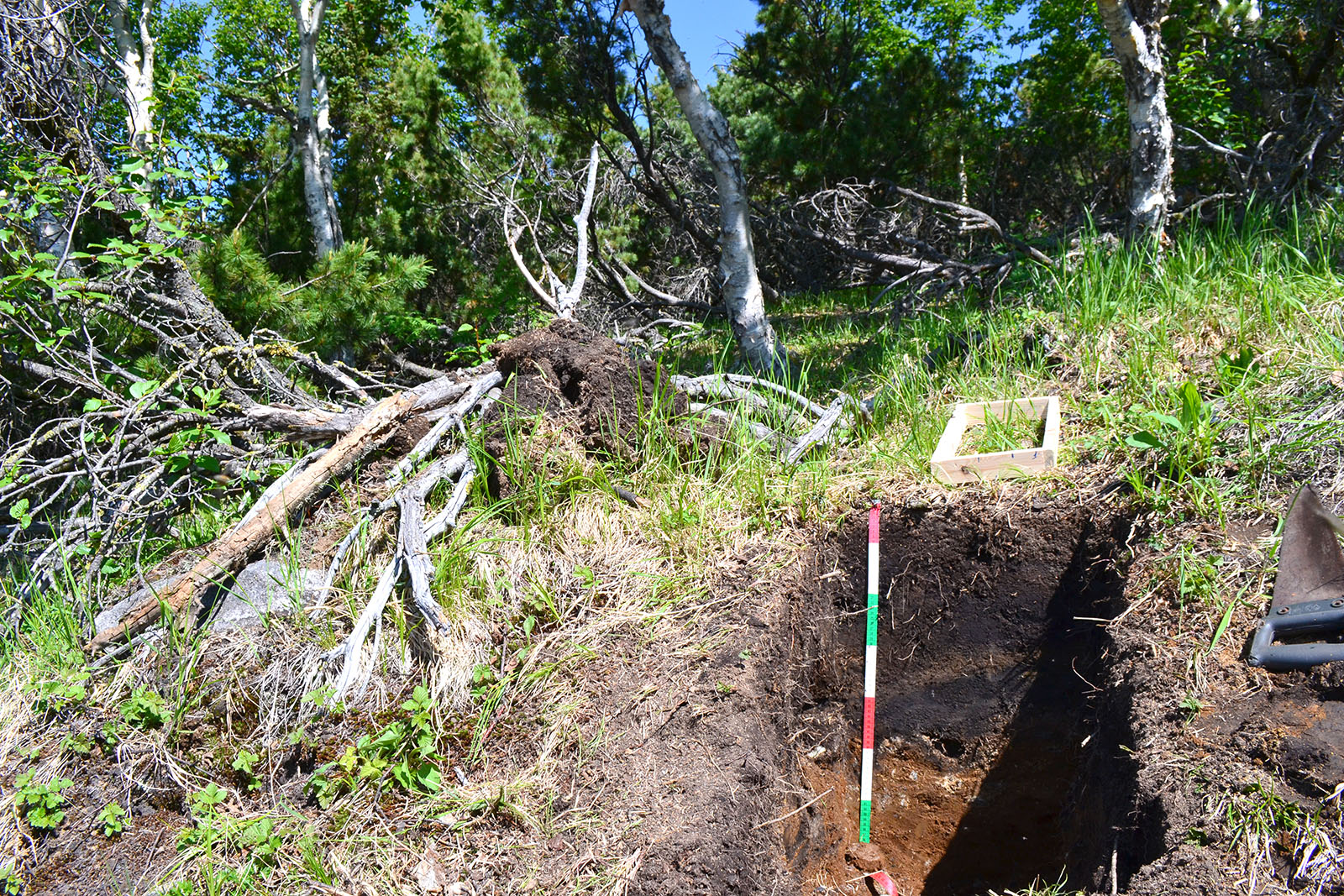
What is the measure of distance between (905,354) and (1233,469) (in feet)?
6.44

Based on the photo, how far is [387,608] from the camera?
9.69ft

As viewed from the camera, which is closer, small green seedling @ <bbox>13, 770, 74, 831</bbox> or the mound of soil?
→ small green seedling @ <bbox>13, 770, 74, 831</bbox>

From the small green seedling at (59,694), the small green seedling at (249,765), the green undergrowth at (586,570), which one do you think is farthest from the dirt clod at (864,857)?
the small green seedling at (59,694)

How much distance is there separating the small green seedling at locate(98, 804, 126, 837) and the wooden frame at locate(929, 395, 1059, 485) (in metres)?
3.37

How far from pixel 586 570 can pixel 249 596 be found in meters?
1.37

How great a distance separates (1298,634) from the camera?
2311 millimetres

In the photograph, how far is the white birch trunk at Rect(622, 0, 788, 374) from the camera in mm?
5039

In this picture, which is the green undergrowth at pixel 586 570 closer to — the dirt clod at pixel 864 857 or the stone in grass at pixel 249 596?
the stone in grass at pixel 249 596

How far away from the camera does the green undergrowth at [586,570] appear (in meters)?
2.49

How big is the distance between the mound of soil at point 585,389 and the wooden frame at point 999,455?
128cm

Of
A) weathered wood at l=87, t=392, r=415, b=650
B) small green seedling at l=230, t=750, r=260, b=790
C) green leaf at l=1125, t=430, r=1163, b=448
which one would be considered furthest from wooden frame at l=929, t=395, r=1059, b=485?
small green seedling at l=230, t=750, r=260, b=790

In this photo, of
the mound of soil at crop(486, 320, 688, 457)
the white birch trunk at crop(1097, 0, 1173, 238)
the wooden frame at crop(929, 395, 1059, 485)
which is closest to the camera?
the wooden frame at crop(929, 395, 1059, 485)

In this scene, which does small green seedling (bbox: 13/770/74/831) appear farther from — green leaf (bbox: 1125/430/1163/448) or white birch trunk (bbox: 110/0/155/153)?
white birch trunk (bbox: 110/0/155/153)

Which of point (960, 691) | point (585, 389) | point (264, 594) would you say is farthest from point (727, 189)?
point (264, 594)
